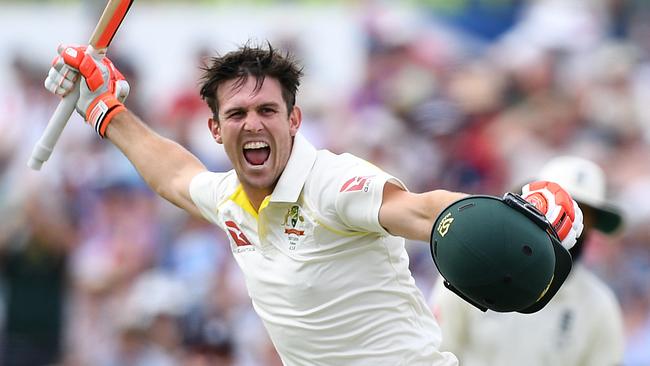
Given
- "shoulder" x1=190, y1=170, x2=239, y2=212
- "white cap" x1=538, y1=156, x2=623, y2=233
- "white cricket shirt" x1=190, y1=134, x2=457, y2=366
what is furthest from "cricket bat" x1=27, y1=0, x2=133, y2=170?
"white cap" x1=538, y1=156, x2=623, y2=233

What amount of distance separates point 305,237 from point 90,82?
1.54 m

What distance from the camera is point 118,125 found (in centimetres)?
584

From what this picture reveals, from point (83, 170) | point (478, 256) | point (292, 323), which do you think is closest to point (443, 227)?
point (478, 256)

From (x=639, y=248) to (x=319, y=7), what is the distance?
11.5 feet

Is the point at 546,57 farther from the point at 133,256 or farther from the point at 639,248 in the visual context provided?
the point at 133,256

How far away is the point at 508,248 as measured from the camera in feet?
13.0

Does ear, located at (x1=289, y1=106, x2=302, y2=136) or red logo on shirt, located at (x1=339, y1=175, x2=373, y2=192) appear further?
ear, located at (x1=289, y1=106, x2=302, y2=136)

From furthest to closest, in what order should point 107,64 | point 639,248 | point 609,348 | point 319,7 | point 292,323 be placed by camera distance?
point 319,7 < point 639,248 < point 609,348 < point 107,64 < point 292,323

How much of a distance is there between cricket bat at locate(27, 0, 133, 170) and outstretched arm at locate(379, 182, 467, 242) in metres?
1.87

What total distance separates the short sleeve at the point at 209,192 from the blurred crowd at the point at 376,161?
3.65m

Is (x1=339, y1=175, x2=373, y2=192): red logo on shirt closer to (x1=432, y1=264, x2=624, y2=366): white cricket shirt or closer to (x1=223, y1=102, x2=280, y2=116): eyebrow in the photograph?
(x1=223, y1=102, x2=280, y2=116): eyebrow

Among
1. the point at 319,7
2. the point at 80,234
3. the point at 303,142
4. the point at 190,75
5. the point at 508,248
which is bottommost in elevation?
the point at 80,234

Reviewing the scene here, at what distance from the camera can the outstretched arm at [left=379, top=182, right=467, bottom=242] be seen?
166 inches

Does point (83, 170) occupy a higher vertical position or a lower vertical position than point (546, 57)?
lower
